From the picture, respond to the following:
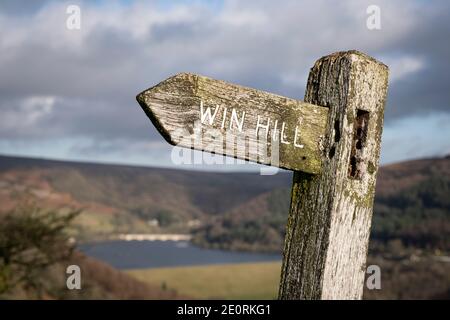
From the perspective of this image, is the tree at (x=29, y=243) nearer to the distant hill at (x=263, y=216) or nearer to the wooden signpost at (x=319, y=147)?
the distant hill at (x=263, y=216)

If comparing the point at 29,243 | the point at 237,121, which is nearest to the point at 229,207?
the point at 29,243

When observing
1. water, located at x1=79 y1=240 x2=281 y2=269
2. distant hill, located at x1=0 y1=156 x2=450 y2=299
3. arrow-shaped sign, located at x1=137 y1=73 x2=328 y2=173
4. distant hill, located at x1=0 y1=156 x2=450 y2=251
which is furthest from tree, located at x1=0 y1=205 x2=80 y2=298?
water, located at x1=79 y1=240 x2=281 y2=269

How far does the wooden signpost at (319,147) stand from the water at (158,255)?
10261 centimetres

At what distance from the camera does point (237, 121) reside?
306 centimetres

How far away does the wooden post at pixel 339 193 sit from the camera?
125 inches

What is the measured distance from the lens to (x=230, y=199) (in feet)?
656

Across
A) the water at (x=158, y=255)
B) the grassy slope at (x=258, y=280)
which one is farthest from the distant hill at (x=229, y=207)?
the grassy slope at (x=258, y=280)

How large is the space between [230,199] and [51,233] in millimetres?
176494

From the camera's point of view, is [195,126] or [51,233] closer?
[195,126]

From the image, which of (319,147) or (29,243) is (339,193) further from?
(29,243)

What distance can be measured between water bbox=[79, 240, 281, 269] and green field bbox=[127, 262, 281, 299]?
2107 cm

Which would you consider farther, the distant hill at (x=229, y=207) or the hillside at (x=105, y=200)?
the hillside at (x=105, y=200)

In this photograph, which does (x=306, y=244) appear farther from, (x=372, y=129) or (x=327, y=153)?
(x=372, y=129)

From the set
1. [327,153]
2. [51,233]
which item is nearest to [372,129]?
[327,153]
